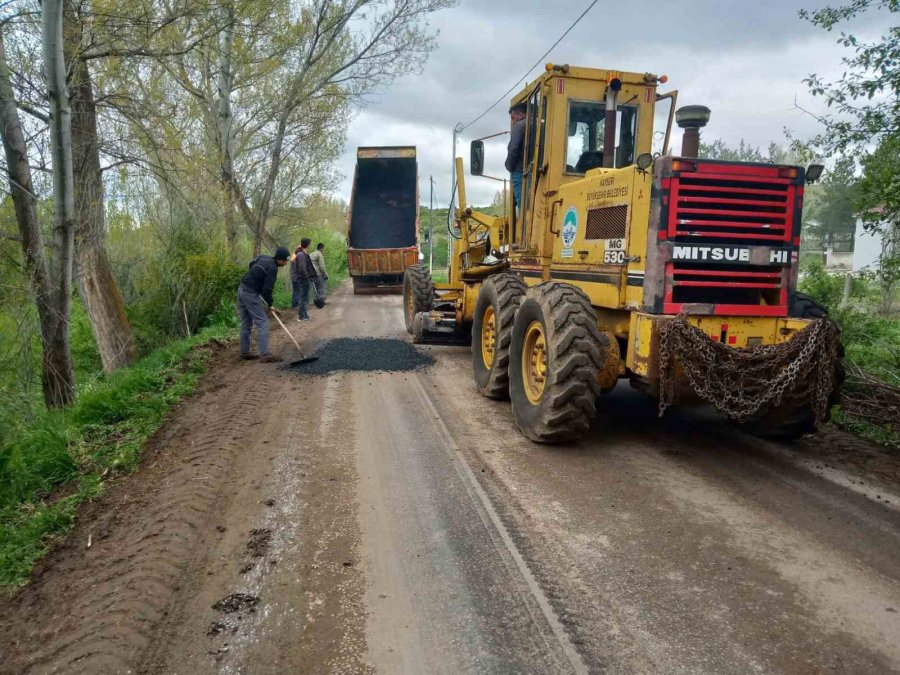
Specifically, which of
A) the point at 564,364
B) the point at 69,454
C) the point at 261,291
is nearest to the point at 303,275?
the point at 261,291

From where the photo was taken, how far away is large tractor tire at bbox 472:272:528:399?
22.3 ft

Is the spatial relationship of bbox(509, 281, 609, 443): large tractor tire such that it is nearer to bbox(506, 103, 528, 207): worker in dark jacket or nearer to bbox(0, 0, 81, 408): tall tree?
bbox(506, 103, 528, 207): worker in dark jacket

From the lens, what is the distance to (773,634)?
2.96 meters

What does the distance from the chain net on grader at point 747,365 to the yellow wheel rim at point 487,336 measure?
9.17ft

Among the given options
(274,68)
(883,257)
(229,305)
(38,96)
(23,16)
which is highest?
(274,68)

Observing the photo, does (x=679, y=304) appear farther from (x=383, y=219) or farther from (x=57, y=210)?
(x=383, y=219)

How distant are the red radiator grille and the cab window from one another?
6.80 ft

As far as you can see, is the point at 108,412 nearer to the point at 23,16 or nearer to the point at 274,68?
the point at 23,16

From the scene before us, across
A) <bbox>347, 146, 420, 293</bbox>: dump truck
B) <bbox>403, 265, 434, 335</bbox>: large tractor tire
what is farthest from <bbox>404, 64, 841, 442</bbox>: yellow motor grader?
<bbox>347, 146, 420, 293</bbox>: dump truck

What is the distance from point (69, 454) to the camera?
5371mm

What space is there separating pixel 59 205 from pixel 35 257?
0.74 meters

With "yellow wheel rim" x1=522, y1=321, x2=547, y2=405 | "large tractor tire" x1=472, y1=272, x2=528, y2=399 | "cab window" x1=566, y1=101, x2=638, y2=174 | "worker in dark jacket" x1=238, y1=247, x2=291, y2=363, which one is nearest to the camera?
"yellow wheel rim" x1=522, y1=321, x2=547, y2=405

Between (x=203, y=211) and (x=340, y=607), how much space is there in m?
11.2

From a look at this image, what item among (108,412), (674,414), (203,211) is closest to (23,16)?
(108,412)
